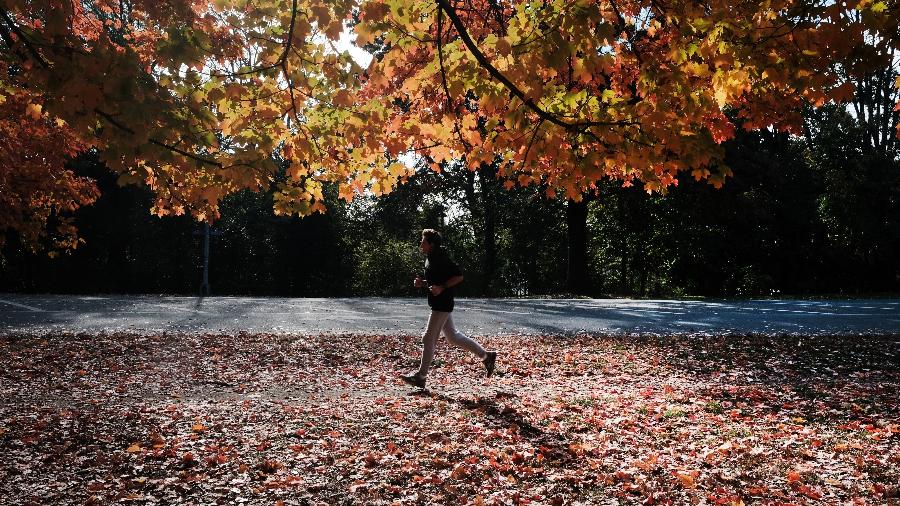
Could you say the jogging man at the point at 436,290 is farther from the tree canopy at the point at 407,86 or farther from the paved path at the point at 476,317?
the paved path at the point at 476,317

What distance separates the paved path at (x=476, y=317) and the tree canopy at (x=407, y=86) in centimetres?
679

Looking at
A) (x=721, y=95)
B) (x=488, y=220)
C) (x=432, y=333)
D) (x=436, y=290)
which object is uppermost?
(x=488, y=220)

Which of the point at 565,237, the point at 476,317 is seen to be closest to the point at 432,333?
the point at 476,317

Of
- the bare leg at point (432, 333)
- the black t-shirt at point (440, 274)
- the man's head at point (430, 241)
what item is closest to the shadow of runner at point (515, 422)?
the bare leg at point (432, 333)

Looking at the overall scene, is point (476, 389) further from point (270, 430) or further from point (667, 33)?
point (667, 33)

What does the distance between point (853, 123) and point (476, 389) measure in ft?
111

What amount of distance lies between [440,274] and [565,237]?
1324 inches

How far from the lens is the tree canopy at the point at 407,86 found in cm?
491

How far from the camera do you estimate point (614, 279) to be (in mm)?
42688

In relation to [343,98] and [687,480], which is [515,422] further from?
[343,98]

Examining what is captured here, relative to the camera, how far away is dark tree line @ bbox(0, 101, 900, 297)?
30094mm

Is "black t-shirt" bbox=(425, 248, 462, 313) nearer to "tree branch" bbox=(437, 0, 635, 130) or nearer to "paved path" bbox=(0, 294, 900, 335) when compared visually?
"tree branch" bbox=(437, 0, 635, 130)

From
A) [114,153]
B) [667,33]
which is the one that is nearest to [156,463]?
[114,153]

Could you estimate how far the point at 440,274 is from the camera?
290 inches
